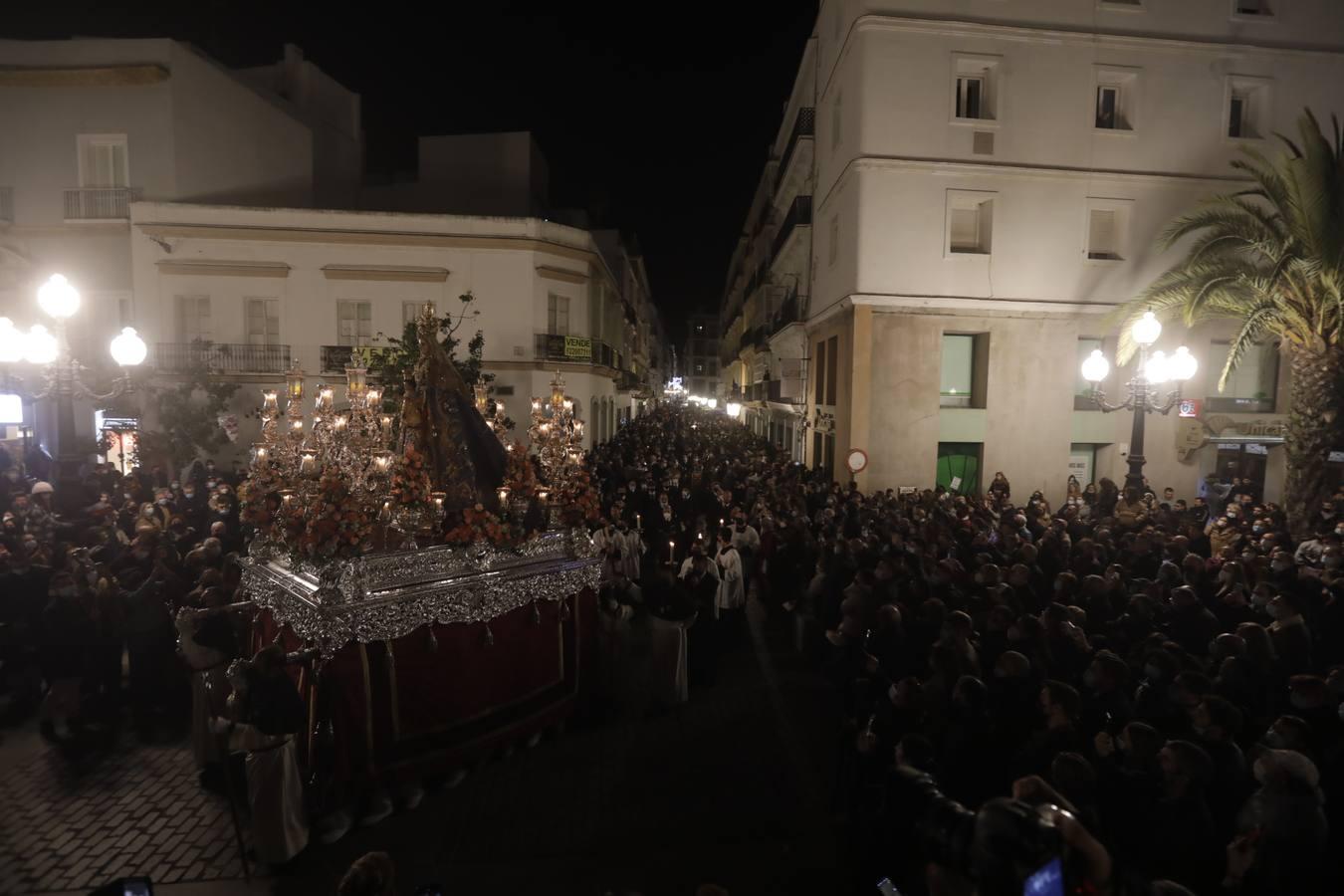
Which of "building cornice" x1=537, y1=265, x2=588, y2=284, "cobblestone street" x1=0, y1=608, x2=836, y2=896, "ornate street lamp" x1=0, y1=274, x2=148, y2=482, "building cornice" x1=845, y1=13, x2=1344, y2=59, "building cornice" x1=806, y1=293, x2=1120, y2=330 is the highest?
"building cornice" x1=845, y1=13, x2=1344, y2=59

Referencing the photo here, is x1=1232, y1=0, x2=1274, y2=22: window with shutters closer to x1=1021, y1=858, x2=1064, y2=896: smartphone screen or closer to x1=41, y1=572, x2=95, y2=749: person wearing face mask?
x1=1021, y1=858, x2=1064, y2=896: smartphone screen

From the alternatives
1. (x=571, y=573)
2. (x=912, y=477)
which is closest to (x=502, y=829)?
(x=571, y=573)

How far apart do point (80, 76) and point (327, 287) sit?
8.87 m

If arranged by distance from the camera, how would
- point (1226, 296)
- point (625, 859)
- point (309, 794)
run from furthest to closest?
point (1226, 296), point (309, 794), point (625, 859)

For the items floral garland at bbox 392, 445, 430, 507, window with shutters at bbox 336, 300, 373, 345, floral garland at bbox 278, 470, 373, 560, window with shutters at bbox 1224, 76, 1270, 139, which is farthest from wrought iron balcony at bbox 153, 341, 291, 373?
window with shutters at bbox 1224, 76, 1270, 139

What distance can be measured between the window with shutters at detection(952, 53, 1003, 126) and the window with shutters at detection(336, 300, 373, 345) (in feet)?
58.4

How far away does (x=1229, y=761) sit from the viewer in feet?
13.3

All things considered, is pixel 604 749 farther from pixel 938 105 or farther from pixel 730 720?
pixel 938 105

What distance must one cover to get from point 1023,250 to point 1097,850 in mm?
18103

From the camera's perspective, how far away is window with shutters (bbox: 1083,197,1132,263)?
17906 mm

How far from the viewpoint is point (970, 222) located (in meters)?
18.2

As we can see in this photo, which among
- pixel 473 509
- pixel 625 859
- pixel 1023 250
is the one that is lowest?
pixel 625 859

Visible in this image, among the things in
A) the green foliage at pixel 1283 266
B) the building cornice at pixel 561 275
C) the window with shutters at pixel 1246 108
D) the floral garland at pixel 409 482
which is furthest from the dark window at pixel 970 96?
the floral garland at pixel 409 482

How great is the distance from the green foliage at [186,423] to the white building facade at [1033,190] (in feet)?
56.8
